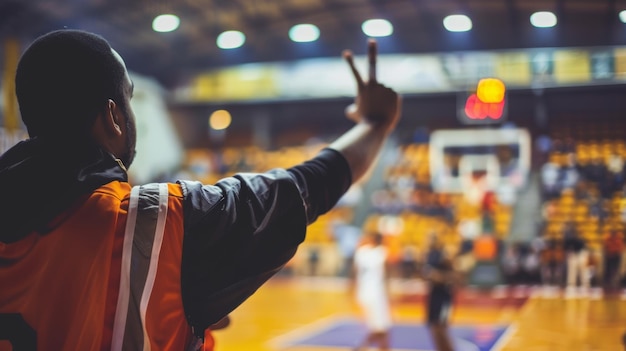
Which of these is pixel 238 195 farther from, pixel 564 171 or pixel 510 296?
pixel 510 296

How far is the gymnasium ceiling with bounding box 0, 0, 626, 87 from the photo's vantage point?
2475mm

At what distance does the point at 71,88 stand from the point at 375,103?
0.54 m

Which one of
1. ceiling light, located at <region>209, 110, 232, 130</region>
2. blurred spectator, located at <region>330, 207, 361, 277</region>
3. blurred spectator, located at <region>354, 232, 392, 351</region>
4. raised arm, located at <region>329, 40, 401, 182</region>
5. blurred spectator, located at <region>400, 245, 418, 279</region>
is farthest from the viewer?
ceiling light, located at <region>209, 110, 232, 130</region>

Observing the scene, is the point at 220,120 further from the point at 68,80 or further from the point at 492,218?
the point at 68,80

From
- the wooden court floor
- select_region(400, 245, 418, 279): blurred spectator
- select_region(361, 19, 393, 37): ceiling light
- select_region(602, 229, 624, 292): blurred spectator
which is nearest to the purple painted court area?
the wooden court floor

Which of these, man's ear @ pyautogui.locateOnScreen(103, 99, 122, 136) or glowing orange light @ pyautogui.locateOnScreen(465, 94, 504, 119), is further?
glowing orange light @ pyautogui.locateOnScreen(465, 94, 504, 119)

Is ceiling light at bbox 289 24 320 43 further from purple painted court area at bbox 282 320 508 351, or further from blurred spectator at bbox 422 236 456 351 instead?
blurred spectator at bbox 422 236 456 351

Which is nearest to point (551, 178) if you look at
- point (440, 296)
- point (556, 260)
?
point (556, 260)

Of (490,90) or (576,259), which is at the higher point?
(490,90)

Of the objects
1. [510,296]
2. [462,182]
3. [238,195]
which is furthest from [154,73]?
[462,182]

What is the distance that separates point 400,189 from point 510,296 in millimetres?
5661

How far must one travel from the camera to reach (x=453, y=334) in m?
7.92

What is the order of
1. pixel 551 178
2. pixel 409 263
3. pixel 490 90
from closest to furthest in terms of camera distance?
pixel 551 178 → pixel 490 90 → pixel 409 263

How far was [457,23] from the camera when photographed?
2807 mm
